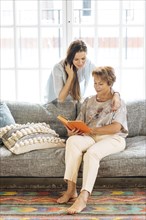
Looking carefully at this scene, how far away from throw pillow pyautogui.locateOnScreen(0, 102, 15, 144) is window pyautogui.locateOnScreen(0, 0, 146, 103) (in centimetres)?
67

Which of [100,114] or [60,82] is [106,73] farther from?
[60,82]

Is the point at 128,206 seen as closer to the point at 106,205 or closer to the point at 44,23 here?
the point at 106,205

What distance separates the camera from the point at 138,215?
3.68m

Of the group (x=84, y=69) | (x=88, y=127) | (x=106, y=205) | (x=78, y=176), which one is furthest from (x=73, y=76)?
(x=106, y=205)

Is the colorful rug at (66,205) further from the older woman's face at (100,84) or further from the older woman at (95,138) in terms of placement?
the older woman's face at (100,84)

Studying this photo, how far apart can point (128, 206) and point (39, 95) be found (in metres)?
1.89

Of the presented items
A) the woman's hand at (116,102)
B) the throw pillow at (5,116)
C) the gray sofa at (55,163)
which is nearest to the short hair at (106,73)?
the woman's hand at (116,102)

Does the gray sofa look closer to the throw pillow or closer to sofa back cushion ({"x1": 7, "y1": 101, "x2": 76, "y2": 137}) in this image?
the throw pillow

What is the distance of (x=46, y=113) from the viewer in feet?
15.7

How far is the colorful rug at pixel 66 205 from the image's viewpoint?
3.68m

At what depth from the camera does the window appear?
5.22 m

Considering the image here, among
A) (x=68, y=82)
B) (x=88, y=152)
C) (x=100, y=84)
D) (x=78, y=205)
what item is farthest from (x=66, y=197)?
(x=68, y=82)

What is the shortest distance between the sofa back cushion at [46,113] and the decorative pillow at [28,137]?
0.23 metres

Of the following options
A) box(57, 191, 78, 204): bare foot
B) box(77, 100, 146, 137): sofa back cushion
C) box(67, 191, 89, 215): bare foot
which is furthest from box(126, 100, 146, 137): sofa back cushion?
box(67, 191, 89, 215): bare foot
